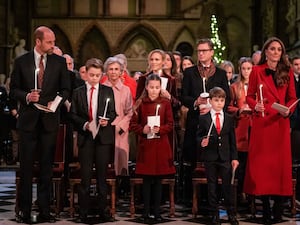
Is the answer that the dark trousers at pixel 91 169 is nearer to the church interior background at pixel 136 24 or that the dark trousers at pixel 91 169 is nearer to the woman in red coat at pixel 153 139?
the woman in red coat at pixel 153 139

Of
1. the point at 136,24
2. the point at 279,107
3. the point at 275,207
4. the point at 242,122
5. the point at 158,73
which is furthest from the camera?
the point at 136,24

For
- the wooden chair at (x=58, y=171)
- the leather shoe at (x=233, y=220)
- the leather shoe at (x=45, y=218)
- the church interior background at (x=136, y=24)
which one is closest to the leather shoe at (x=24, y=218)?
the leather shoe at (x=45, y=218)

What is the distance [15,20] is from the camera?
17547mm

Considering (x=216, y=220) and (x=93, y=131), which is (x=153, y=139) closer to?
(x=93, y=131)

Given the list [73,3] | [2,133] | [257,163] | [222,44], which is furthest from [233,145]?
[73,3]

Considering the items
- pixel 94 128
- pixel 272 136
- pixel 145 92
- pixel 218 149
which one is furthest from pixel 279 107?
pixel 94 128

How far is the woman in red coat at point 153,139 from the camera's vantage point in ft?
20.7

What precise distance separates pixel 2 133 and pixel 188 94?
5877 millimetres

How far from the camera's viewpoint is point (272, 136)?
A: 20.4 ft

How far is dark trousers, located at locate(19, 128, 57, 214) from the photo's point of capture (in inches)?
241

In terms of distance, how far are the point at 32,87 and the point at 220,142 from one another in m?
1.94

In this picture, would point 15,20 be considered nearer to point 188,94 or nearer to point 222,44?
point 222,44

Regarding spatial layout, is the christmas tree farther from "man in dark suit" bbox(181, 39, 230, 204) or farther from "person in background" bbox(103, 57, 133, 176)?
"man in dark suit" bbox(181, 39, 230, 204)

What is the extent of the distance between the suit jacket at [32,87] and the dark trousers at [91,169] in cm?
39
